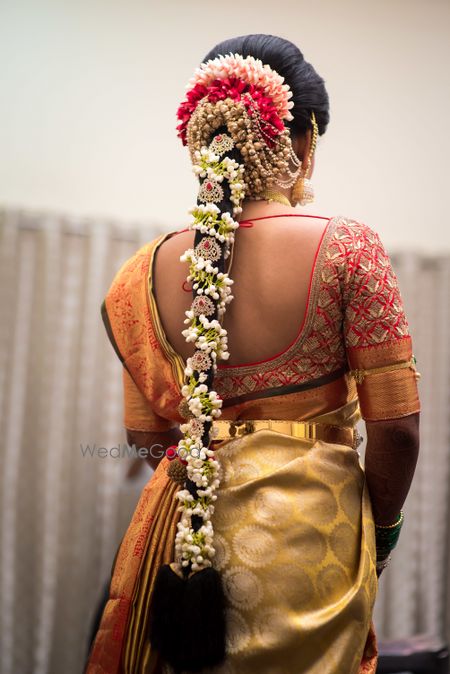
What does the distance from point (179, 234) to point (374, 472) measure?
1.85 feet

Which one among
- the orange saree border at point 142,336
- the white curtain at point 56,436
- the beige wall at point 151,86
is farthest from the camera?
the beige wall at point 151,86

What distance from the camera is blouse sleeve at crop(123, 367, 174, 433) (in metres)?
1.47

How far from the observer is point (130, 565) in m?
1.24

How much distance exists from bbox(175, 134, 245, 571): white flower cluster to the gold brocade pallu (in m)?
0.03

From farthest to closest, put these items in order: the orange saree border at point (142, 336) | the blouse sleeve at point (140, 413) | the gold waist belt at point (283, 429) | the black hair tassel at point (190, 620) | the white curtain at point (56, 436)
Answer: the white curtain at point (56, 436)
the blouse sleeve at point (140, 413)
the orange saree border at point (142, 336)
the gold waist belt at point (283, 429)
the black hair tassel at point (190, 620)

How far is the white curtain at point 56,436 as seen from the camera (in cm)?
285

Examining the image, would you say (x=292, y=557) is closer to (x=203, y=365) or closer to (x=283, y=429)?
(x=283, y=429)

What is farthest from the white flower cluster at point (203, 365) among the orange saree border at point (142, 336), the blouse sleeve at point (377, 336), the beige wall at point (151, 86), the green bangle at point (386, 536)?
the beige wall at point (151, 86)

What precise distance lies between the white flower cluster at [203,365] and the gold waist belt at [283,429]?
5 cm

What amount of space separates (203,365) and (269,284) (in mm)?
177

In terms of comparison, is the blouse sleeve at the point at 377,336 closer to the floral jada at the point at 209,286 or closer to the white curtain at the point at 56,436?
the floral jada at the point at 209,286

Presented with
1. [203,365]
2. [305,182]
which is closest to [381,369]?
[203,365]

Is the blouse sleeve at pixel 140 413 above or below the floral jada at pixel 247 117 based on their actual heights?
below

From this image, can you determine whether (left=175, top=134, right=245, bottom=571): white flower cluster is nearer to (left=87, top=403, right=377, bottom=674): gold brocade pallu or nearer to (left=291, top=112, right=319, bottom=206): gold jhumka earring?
(left=87, top=403, right=377, bottom=674): gold brocade pallu
